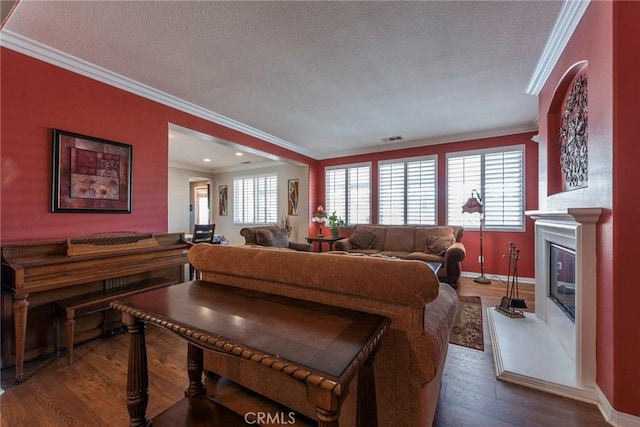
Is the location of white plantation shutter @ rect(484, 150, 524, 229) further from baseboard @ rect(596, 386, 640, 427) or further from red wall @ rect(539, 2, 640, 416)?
baseboard @ rect(596, 386, 640, 427)

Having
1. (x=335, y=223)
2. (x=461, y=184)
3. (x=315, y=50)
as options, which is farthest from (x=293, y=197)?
(x=315, y=50)

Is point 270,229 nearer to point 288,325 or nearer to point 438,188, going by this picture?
point 438,188

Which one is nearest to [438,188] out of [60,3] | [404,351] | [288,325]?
[404,351]

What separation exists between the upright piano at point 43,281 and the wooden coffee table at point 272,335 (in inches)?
50.9

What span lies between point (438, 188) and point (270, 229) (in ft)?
11.1

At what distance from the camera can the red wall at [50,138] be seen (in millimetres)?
2127

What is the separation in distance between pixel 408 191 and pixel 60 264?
5.29 meters

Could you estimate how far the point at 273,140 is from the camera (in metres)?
5.14

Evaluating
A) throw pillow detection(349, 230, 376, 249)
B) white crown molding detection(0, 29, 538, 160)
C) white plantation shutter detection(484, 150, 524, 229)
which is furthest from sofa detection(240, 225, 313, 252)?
white plantation shutter detection(484, 150, 524, 229)

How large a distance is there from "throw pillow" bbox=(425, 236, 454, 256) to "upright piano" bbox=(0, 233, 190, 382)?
13.0 feet

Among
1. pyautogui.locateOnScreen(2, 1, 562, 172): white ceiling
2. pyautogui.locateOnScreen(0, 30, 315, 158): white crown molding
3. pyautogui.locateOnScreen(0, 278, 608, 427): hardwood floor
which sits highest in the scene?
pyautogui.locateOnScreen(2, 1, 562, 172): white ceiling

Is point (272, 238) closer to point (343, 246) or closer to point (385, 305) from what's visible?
point (343, 246)

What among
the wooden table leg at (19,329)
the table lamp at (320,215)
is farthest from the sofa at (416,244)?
the wooden table leg at (19,329)

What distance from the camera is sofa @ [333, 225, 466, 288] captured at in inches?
160
